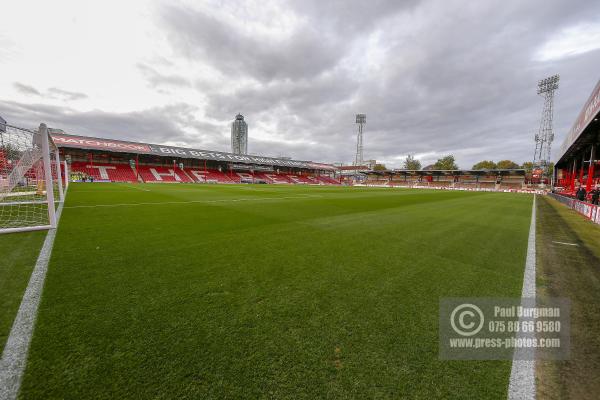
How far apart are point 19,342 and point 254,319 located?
1.94 m

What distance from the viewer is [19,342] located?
2.02m

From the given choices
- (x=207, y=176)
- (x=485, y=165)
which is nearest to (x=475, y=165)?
(x=485, y=165)

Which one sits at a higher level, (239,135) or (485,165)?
(239,135)

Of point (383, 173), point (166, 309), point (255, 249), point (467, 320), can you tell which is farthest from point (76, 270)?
point (383, 173)

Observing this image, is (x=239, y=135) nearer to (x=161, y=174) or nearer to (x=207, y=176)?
(x=207, y=176)

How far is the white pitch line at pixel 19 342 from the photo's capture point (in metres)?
1.62

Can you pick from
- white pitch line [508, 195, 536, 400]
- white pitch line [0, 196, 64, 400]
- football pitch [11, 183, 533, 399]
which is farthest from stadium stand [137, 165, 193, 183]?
white pitch line [508, 195, 536, 400]

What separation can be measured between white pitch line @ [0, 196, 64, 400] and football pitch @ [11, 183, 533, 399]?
61 mm

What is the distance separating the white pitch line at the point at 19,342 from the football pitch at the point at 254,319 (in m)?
0.06

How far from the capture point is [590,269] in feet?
15.0

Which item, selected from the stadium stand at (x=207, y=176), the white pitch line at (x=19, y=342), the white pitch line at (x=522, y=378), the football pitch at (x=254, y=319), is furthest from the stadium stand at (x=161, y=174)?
the white pitch line at (x=522, y=378)

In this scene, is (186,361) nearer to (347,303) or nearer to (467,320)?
(347,303)

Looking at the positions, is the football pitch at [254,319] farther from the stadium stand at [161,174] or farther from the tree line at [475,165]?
the tree line at [475,165]

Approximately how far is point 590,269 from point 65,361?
7.77 m
